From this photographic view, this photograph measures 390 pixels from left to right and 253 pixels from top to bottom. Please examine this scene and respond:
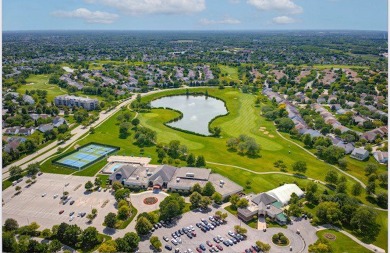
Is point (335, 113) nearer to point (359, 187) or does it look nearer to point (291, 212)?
point (359, 187)

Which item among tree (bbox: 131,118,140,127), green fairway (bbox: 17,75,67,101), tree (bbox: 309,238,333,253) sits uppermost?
green fairway (bbox: 17,75,67,101)

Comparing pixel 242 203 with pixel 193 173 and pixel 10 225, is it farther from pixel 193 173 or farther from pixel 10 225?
pixel 10 225

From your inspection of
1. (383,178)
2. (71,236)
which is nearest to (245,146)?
(383,178)

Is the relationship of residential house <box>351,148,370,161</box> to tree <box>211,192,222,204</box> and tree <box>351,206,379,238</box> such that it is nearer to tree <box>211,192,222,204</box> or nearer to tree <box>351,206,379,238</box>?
tree <box>351,206,379,238</box>

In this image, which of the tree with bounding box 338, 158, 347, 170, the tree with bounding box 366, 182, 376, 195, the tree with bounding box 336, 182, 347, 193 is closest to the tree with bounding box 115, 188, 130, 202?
the tree with bounding box 336, 182, 347, 193

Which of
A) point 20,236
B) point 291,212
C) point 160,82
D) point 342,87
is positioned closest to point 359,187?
point 291,212

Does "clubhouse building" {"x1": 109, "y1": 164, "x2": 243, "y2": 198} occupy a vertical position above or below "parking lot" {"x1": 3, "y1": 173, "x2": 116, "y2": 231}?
above

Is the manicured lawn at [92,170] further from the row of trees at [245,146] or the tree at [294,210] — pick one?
the tree at [294,210]
